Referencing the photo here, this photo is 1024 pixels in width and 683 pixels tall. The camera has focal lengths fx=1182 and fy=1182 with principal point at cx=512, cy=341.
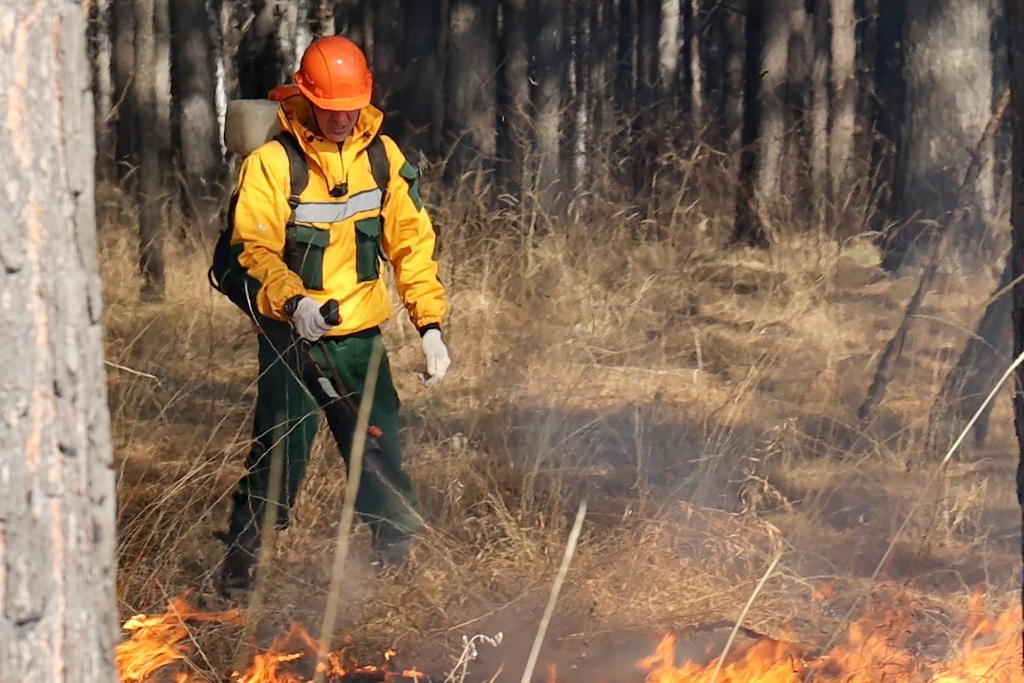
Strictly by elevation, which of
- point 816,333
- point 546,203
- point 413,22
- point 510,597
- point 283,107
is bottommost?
point 510,597

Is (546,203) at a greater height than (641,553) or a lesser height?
greater

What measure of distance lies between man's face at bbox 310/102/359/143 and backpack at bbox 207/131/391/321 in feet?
0.34

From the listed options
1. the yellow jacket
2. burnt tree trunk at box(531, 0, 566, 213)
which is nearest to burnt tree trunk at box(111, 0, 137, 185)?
burnt tree trunk at box(531, 0, 566, 213)

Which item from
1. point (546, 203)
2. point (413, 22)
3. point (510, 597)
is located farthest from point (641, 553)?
point (413, 22)

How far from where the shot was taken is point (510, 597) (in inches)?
171

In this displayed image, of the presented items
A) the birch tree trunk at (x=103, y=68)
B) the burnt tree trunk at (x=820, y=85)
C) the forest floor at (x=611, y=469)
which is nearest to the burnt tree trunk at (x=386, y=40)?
the birch tree trunk at (x=103, y=68)

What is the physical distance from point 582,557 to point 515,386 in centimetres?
171

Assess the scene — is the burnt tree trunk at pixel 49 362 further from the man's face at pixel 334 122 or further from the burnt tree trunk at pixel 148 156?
the burnt tree trunk at pixel 148 156

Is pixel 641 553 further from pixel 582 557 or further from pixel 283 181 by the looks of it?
pixel 283 181

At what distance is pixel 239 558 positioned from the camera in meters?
4.29

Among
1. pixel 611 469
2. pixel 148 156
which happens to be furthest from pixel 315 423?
pixel 148 156

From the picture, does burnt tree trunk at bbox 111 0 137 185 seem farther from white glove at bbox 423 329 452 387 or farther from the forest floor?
white glove at bbox 423 329 452 387

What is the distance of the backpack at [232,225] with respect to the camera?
381cm

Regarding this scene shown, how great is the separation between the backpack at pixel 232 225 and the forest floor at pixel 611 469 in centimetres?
39
